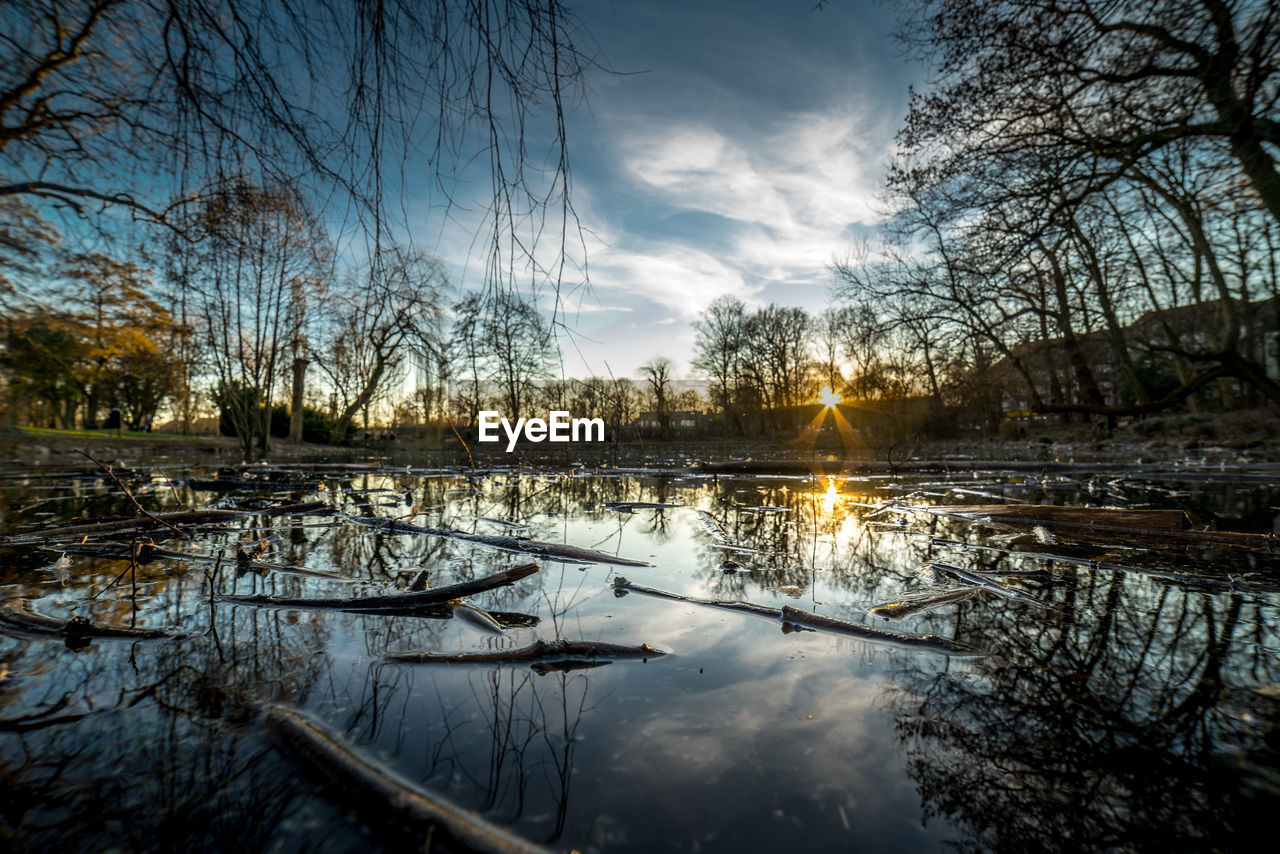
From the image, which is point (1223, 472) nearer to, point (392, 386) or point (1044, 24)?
point (1044, 24)

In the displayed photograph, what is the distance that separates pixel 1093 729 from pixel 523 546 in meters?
3.20

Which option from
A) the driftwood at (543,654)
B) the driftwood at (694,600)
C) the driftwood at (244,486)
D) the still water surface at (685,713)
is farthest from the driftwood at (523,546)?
the driftwood at (244,486)

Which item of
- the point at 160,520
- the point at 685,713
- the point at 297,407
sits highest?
the point at 297,407

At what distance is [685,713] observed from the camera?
62.4 inches

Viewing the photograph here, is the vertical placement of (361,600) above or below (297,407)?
below

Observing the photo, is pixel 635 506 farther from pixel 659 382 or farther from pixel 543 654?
pixel 659 382

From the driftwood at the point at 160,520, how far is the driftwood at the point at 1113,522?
6.74 m

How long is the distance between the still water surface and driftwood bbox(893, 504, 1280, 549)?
60cm

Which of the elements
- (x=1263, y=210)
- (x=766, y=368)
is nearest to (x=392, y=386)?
(x=766, y=368)

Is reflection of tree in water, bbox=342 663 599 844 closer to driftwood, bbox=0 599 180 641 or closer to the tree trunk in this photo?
driftwood, bbox=0 599 180 641

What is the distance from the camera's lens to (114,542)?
3.66 m

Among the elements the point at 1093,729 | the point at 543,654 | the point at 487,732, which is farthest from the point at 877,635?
the point at 487,732

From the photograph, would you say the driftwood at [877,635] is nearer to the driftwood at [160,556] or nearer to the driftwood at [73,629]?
the driftwood at [160,556]

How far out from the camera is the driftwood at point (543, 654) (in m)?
1.89
